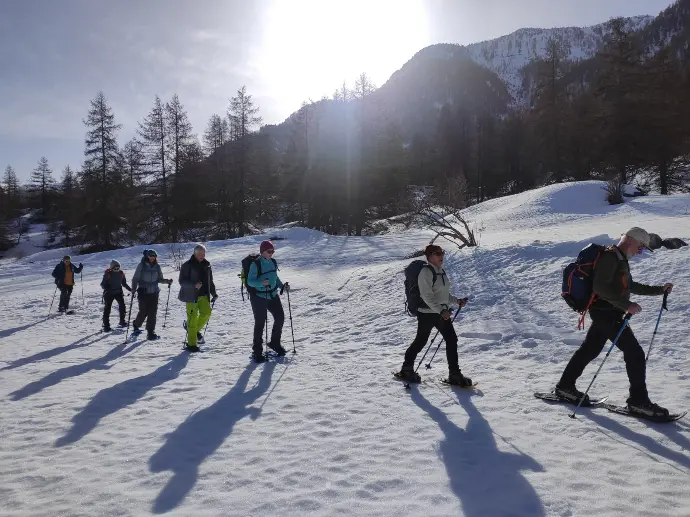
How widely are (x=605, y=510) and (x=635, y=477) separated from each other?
2.11 feet

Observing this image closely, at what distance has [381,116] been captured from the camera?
123 ft

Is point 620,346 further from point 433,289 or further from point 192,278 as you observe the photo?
point 192,278

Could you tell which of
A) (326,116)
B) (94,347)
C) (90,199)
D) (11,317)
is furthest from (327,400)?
(90,199)

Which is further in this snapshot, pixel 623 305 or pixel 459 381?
pixel 459 381

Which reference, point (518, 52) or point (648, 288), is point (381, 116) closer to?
point (648, 288)

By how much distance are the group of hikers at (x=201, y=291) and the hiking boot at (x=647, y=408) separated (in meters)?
5.18

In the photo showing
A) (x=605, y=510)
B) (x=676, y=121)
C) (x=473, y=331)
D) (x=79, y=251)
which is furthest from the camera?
(x=79, y=251)

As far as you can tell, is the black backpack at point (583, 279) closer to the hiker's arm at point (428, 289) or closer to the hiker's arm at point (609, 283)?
the hiker's arm at point (609, 283)

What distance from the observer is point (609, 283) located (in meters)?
4.57

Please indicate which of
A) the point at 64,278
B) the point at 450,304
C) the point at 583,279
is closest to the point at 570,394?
the point at 583,279

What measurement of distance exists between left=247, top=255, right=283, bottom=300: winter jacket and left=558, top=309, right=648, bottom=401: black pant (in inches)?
189

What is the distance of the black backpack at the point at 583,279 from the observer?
4.75 m

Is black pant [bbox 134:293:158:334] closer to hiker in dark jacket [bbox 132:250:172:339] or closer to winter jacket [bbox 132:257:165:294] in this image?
hiker in dark jacket [bbox 132:250:172:339]

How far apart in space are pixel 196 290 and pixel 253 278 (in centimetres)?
157
